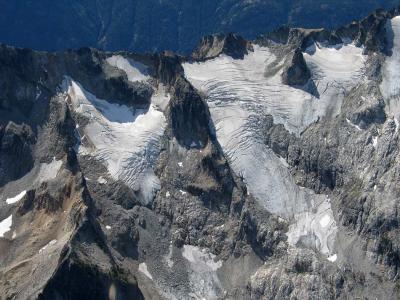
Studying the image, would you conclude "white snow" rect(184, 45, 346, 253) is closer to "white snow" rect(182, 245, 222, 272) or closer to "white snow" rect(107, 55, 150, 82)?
"white snow" rect(107, 55, 150, 82)

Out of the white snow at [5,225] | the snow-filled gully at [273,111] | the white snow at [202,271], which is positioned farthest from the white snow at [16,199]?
the snow-filled gully at [273,111]

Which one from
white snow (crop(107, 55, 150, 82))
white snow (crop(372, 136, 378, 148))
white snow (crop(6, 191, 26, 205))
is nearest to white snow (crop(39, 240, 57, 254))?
white snow (crop(6, 191, 26, 205))

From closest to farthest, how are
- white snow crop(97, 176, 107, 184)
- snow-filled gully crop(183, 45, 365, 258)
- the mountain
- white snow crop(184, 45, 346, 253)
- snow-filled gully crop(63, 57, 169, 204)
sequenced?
1. the mountain
2. snow-filled gully crop(183, 45, 365, 258)
3. white snow crop(184, 45, 346, 253)
4. white snow crop(97, 176, 107, 184)
5. snow-filled gully crop(63, 57, 169, 204)

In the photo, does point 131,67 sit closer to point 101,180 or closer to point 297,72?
point 297,72

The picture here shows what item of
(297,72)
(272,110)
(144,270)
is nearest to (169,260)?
(144,270)

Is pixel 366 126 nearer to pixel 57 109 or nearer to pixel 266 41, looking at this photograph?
pixel 266 41

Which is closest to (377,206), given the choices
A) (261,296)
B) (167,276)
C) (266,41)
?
(261,296)
